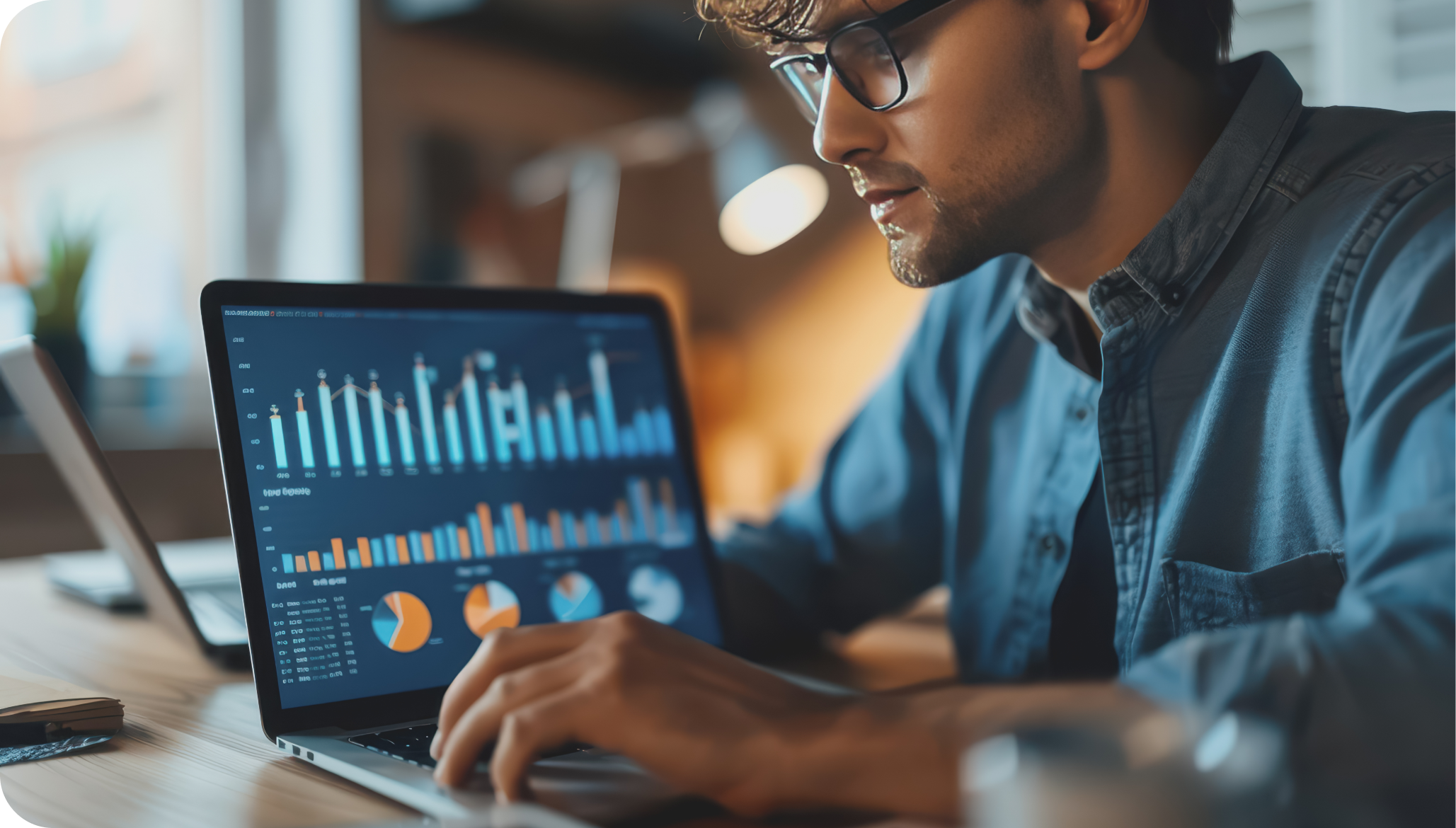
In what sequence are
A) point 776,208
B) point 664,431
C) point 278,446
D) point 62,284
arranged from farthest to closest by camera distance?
point 62,284 < point 776,208 < point 664,431 < point 278,446

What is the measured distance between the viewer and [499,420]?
0.76 m

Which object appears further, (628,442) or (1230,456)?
(628,442)

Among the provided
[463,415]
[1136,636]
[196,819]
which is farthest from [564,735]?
[1136,636]

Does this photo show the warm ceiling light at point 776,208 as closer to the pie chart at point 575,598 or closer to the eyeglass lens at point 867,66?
the eyeglass lens at point 867,66

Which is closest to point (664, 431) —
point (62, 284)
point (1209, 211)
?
point (1209, 211)

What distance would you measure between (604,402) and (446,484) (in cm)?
16

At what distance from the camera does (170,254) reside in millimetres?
2076

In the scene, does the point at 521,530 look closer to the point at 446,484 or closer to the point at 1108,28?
the point at 446,484

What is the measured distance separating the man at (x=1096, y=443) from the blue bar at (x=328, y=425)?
232 mm

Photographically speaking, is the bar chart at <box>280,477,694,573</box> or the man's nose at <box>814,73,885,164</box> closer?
the bar chart at <box>280,477,694,573</box>

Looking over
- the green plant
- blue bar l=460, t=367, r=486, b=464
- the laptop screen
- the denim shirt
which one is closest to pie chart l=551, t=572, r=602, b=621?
the laptop screen

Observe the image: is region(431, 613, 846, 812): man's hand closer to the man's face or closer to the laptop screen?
the laptop screen

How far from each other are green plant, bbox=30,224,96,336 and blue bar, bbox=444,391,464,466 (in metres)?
1.43

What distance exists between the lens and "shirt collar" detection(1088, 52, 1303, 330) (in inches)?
28.8
